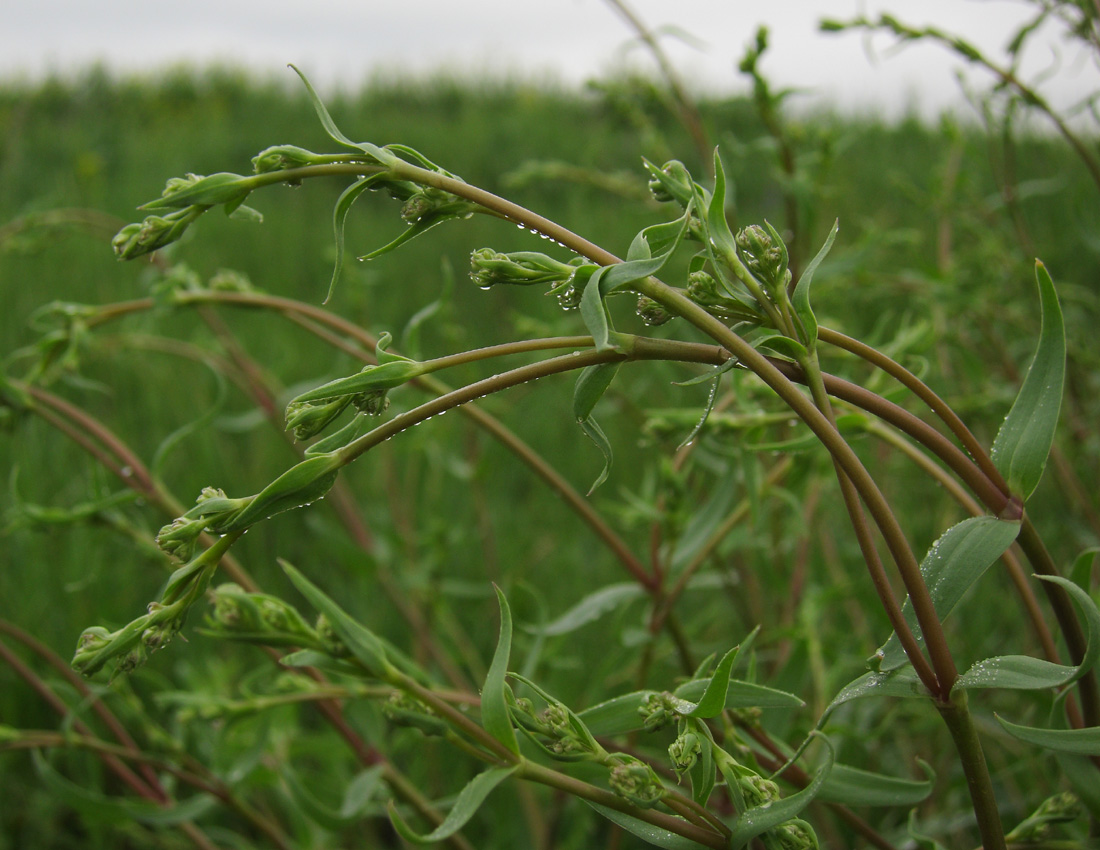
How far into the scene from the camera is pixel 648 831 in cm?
57

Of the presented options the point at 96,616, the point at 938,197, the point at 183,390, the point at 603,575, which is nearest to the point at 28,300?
the point at 183,390

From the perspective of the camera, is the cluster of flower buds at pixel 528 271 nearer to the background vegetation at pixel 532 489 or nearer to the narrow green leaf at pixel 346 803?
the background vegetation at pixel 532 489

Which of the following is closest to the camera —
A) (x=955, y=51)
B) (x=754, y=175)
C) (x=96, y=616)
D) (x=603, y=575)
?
(x=955, y=51)

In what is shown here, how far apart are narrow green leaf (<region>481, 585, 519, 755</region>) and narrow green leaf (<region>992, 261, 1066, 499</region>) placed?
34 centimetres

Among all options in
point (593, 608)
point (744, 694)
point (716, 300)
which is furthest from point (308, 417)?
point (593, 608)

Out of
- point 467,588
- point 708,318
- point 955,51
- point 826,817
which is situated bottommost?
point 826,817

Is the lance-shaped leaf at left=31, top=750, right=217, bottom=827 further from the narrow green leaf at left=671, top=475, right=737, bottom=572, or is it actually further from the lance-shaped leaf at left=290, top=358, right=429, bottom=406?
the lance-shaped leaf at left=290, top=358, right=429, bottom=406

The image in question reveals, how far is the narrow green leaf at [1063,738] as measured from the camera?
21.9 inches

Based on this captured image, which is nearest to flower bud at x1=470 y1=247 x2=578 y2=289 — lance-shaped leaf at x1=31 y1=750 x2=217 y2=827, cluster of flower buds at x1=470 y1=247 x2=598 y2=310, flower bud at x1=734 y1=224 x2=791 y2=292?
cluster of flower buds at x1=470 y1=247 x2=598 y2=310

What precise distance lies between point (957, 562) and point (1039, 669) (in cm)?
8

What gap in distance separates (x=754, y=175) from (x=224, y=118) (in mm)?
3520

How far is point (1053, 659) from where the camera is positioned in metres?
0.73

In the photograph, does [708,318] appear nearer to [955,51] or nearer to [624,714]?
[624,714]

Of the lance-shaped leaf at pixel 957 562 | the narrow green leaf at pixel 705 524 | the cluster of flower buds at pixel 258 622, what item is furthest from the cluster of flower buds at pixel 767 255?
the narrow green leaf at pixel 705 524
